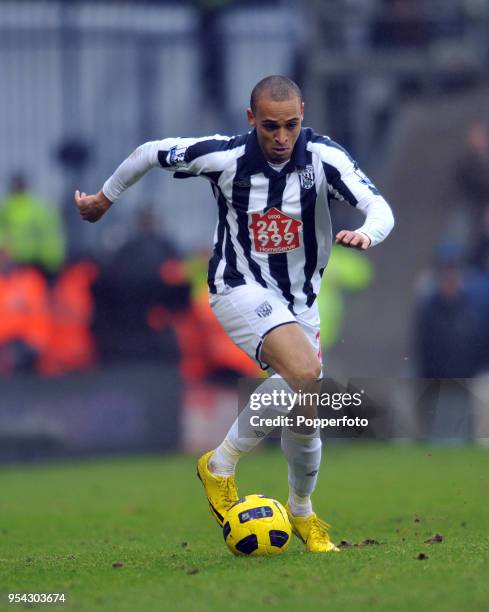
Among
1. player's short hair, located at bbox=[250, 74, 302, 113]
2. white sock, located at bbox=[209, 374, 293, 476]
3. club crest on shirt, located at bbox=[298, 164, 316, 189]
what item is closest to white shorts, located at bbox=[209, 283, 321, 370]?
white sock, located at bbox=[209, 374, 293, 476]

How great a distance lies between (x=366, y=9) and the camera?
19875mm

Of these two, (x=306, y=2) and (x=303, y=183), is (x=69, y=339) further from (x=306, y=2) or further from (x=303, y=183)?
(x=303, y=183)

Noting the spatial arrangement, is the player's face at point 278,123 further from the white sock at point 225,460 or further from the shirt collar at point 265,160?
the white sock at point 225,460

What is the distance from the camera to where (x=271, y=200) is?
7.56 metres

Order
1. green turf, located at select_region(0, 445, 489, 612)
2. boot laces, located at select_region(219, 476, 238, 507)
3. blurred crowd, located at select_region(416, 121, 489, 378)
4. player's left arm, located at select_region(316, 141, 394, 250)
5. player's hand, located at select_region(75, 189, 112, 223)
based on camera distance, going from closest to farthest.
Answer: green turf, located at select_region(0, 445, 489, 612), player's left arm, located at select_region(316, 141, 394, 250), boot laces, located at select_region(219, 476, 238, 507), player's hand, located at select_region(75, 189, 112, 223), blurred crowd, located at select_region(416, 121, 489, 378)

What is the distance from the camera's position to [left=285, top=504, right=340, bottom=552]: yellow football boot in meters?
7.51

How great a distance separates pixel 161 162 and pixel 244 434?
156 centimetres

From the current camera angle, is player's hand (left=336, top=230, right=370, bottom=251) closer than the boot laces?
Yes

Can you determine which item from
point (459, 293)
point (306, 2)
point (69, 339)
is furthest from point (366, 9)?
point (69, 339)

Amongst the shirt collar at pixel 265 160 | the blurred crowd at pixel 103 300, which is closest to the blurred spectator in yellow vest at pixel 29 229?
the blurred crowd at pixel 103 300

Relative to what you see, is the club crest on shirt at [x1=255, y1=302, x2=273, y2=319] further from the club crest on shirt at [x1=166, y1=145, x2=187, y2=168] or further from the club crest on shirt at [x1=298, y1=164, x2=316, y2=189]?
the club crest on shirt at [x1=166, y1=145, x2=187, y2=168]

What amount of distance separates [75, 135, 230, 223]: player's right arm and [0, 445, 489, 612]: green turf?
1.97m

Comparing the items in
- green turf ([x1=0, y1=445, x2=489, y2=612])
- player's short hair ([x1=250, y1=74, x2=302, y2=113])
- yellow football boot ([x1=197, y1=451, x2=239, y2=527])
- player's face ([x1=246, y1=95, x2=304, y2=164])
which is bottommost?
green turf ([x1=0, y1=445, x2=489, y2=612])

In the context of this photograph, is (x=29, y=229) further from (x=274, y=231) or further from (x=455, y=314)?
(x=274, y=231)
